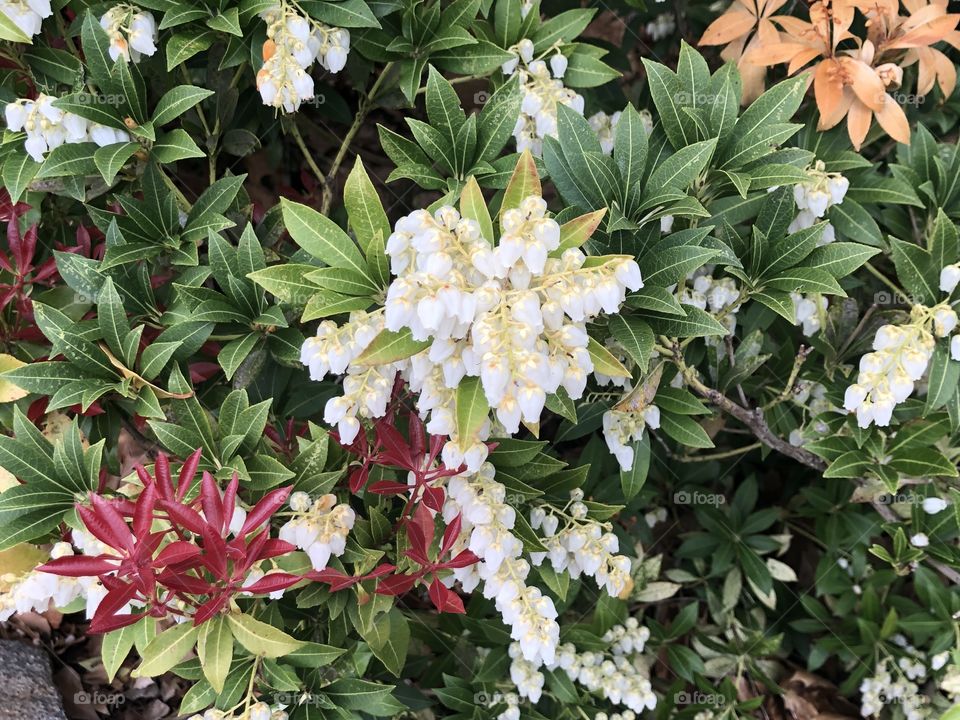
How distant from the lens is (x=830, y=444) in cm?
192

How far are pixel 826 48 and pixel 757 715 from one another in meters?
1.96

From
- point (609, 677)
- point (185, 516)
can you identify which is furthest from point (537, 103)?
point (609, 677)

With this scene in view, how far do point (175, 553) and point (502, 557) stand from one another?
58 cm

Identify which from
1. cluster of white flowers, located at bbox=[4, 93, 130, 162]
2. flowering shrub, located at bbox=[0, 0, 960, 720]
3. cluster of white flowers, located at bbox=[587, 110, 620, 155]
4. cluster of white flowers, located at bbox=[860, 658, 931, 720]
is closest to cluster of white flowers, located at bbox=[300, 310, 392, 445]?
flowering shrub, located at bbox=[0, 0, 960, 720]

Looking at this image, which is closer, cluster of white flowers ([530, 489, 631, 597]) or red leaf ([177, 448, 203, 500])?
red leaf ([177, 448, 203, 500])

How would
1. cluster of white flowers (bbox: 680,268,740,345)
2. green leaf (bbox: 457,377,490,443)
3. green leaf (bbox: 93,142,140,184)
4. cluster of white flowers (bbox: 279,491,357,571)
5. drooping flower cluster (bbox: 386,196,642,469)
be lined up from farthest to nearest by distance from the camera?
1. cluster of white flowers (bbox: 680,268,740,345)
2. green leaf (bbox: 93,142,140,184)
3. cluster of white flowers (bbox: 279,491,357,571)
4. green leaf (bbox: 457,377,490,443)
5. drooping flower cluster (bbox: 386,196,642,469)

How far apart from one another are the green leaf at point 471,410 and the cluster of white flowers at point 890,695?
180 centimetres

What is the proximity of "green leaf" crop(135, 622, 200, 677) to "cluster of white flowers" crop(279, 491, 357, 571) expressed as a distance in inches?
9.2

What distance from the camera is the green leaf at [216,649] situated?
1.45 metres

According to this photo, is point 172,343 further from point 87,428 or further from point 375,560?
point 375,560

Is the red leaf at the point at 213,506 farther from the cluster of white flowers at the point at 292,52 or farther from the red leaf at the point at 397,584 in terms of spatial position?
the cluster of white flowers at the point at 292,52

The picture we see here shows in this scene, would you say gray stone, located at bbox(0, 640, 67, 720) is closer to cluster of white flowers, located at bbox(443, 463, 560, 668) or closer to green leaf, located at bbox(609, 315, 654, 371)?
cluster of white flowers, located at bbox(443, 463, 560, 668)

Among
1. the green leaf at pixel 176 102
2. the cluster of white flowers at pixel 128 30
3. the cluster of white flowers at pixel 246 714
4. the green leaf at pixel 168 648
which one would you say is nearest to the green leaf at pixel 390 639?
the cluster of white flowers at pixel 246 714

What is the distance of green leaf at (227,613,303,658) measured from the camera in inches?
57.5
